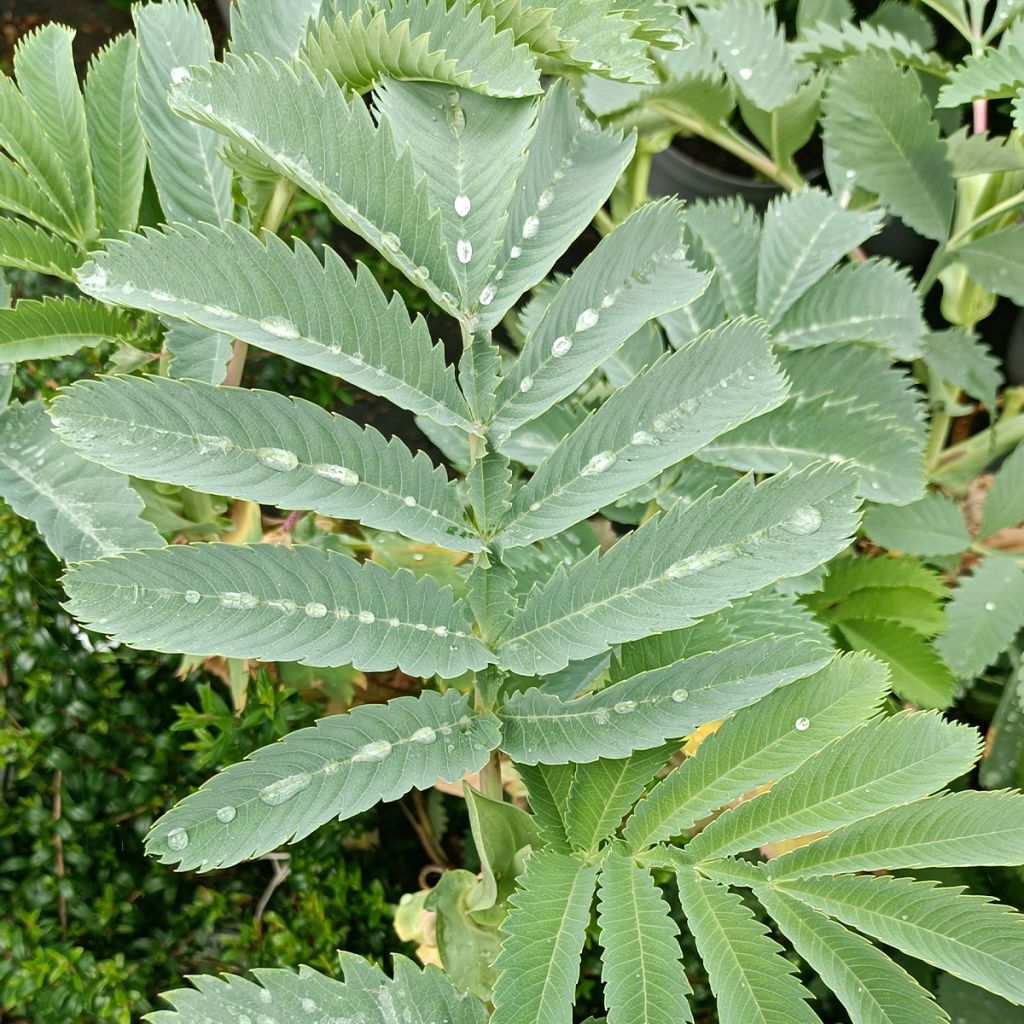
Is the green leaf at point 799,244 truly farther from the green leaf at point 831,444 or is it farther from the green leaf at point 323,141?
the green leaf at point 323,141

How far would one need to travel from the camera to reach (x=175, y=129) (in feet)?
1.87

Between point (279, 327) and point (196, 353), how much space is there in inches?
7.7

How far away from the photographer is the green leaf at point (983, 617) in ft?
2.44

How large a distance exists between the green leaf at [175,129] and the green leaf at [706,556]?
1.05 ft

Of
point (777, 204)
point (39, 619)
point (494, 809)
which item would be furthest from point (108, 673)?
point (777, 204)

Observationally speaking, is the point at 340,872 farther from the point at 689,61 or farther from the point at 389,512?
the point at 689,61

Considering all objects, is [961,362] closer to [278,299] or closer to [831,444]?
[831,444]

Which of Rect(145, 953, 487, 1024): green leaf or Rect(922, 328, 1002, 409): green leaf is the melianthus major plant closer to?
Rect(145, 953, 487, 1024): green leaf

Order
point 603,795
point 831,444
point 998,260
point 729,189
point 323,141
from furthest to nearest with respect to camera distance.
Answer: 1. point 729,189
2. point 998,260
3. point 831,444
4. point 603,795
5. point 323,141

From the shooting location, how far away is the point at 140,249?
38cm

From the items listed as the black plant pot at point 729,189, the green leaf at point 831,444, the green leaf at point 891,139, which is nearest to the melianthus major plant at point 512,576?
the green leaf at point 831,444

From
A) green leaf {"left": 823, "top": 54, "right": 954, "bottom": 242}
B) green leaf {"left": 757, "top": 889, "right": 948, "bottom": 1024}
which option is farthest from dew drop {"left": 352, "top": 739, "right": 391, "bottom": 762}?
green leaf {"left": 823, "top": 54, "right": 954, "bottom": 242}

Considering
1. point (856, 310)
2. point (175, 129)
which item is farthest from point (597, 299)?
point (856, 310)

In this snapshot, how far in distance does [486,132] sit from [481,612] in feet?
0.76
